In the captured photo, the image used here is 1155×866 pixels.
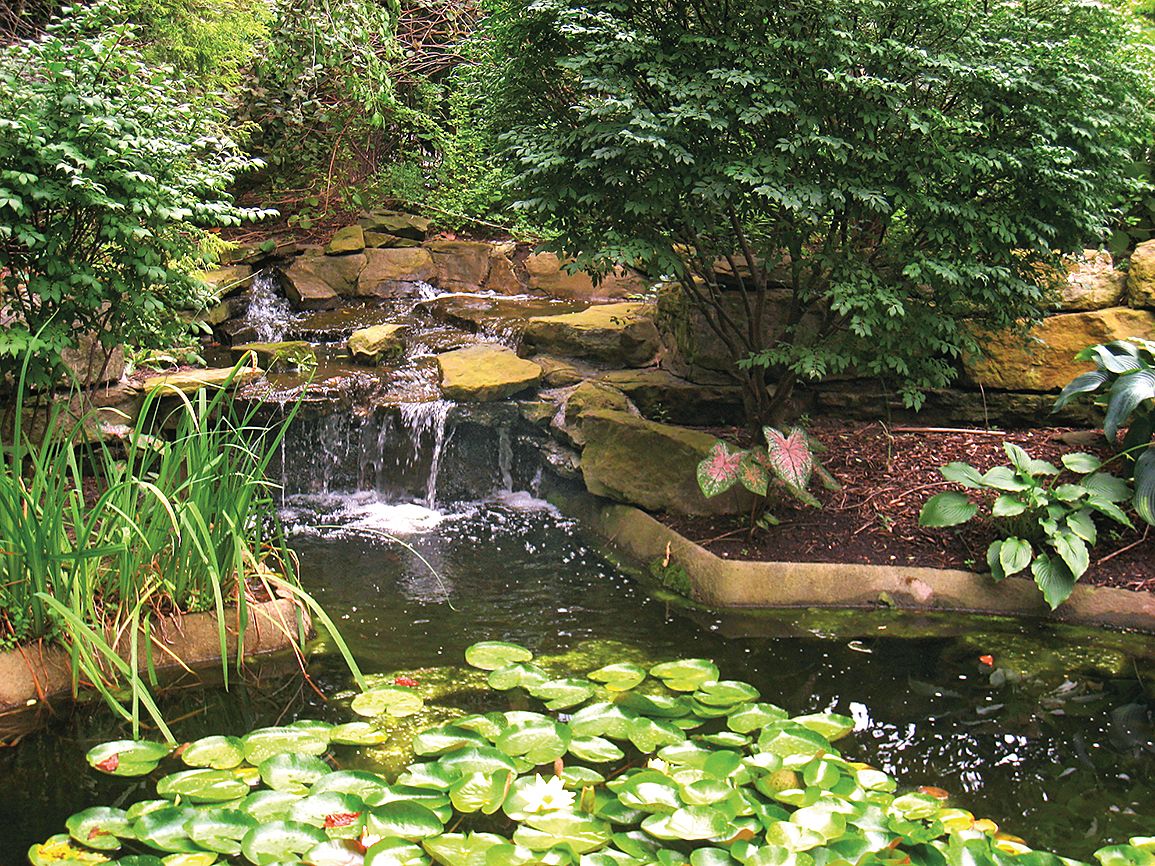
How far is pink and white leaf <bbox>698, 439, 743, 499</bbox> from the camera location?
4199 mm

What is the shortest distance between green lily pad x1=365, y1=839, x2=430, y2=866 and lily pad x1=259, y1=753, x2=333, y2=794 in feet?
1.24

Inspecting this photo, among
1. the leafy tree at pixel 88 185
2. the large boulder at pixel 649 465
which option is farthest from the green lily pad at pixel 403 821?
the large boulder at pixel 649 465

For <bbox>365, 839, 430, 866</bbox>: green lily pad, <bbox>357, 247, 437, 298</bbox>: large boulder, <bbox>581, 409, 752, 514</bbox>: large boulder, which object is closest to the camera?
<bbox>365, 839, 430, 866</bbox>: green lily pad

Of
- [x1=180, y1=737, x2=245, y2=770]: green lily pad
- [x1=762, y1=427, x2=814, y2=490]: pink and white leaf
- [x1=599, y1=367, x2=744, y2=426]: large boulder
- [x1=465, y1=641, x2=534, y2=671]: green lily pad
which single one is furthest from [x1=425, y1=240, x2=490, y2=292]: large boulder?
[x1=180, y1=737, x2=245, y2=770]: green lily pad

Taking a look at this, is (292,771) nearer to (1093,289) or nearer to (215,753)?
(215,753)

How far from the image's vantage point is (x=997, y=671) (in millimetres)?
3596

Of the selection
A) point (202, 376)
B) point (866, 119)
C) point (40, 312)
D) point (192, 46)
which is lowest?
point (202, 376)

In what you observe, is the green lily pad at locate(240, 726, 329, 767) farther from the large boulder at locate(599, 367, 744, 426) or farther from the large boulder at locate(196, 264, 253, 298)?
the large boulder at locate(196, 264, 253, 298)

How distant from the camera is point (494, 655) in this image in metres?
3.36

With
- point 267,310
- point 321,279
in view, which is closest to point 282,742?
point 267,310

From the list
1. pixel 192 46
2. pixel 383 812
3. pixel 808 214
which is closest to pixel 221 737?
pixel 383 812

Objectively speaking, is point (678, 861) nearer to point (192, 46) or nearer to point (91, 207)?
point (91, 207)

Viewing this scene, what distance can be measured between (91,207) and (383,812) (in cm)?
287

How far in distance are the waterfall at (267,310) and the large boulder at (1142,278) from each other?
5664mm
